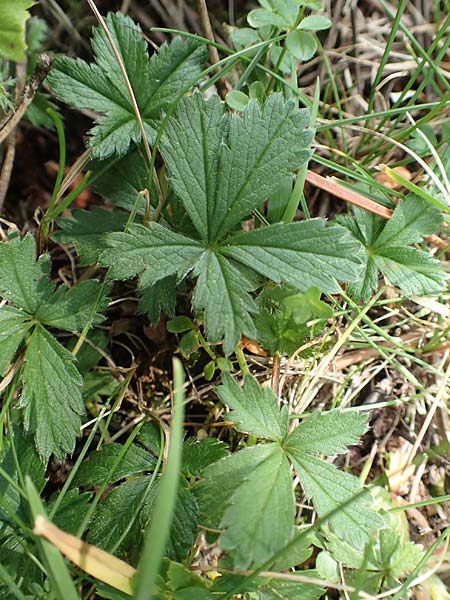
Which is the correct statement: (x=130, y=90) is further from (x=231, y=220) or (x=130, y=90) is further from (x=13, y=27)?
(x=231, y=220)

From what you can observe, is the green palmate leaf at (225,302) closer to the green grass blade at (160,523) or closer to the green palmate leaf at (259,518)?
→ the green palmate leaf at (259,518)

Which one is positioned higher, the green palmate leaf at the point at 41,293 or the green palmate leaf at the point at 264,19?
the green palmate leaf at the point at 264,19

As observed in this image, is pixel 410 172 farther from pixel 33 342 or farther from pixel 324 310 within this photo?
pixel 33 342

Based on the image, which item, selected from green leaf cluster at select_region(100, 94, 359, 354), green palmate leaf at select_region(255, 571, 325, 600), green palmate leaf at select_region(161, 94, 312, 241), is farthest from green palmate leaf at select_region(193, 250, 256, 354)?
green palmate leaf at select_region(255, 571, 325, 600)

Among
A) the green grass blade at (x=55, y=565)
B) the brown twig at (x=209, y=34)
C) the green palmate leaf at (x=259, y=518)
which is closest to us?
the green grass blade at (x=55, y=565)

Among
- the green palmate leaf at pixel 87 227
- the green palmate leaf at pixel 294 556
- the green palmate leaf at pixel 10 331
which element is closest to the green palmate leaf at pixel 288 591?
the green palmate leaf at pixel 294 556

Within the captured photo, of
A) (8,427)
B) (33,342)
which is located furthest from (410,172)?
(8,427)

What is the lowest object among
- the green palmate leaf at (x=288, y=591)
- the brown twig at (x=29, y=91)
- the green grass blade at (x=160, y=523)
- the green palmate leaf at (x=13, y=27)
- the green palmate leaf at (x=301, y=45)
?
the green palmate leaf at (x=288, y=591)
